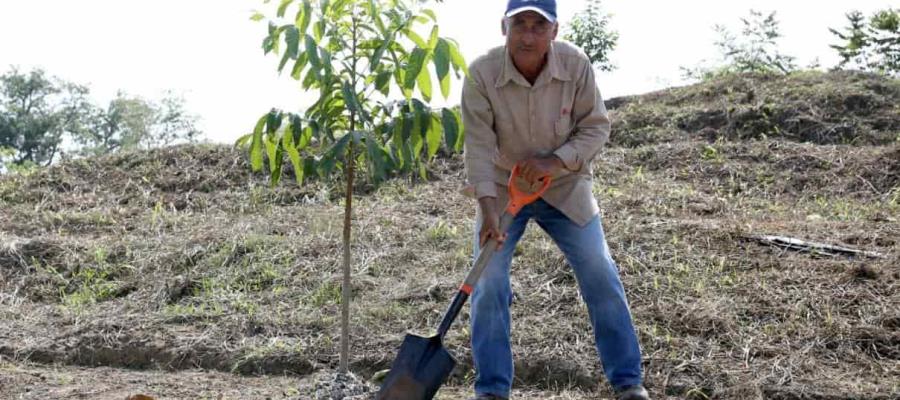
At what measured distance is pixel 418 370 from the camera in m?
3.38

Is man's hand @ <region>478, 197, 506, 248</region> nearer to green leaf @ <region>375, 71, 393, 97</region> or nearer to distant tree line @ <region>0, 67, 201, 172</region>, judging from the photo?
green leaf @ <region>375, 71, 393, 97</region>

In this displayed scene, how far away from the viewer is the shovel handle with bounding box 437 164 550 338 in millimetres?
3410

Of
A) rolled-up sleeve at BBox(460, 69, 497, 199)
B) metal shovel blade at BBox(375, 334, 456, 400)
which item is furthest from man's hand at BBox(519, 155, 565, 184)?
metal shovel blade at BBox(375, 334, 456, 400)

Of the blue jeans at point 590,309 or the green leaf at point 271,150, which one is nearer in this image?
the blue jeans at point 590,309

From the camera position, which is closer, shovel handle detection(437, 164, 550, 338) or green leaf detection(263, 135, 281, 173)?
shovel handle detection(437, 164, 550, 338)

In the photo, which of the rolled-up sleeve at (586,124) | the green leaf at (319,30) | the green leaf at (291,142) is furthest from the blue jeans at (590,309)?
the green leaf at (319,30)

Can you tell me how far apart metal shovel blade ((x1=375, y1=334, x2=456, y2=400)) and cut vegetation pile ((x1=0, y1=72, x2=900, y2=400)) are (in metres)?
0.89

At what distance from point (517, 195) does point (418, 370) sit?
652mm

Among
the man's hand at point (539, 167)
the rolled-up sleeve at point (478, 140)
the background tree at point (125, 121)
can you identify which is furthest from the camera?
the background tree at point (125, 121)

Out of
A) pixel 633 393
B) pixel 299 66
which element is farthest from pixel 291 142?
pixel 633 393

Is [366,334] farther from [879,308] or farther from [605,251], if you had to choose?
[879,308]

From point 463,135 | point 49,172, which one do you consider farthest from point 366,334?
point 49,172

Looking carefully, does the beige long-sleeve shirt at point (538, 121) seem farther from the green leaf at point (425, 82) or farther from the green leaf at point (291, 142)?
the green leaf at point (291, 142)

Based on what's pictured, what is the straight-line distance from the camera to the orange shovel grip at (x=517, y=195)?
11.4 feet
